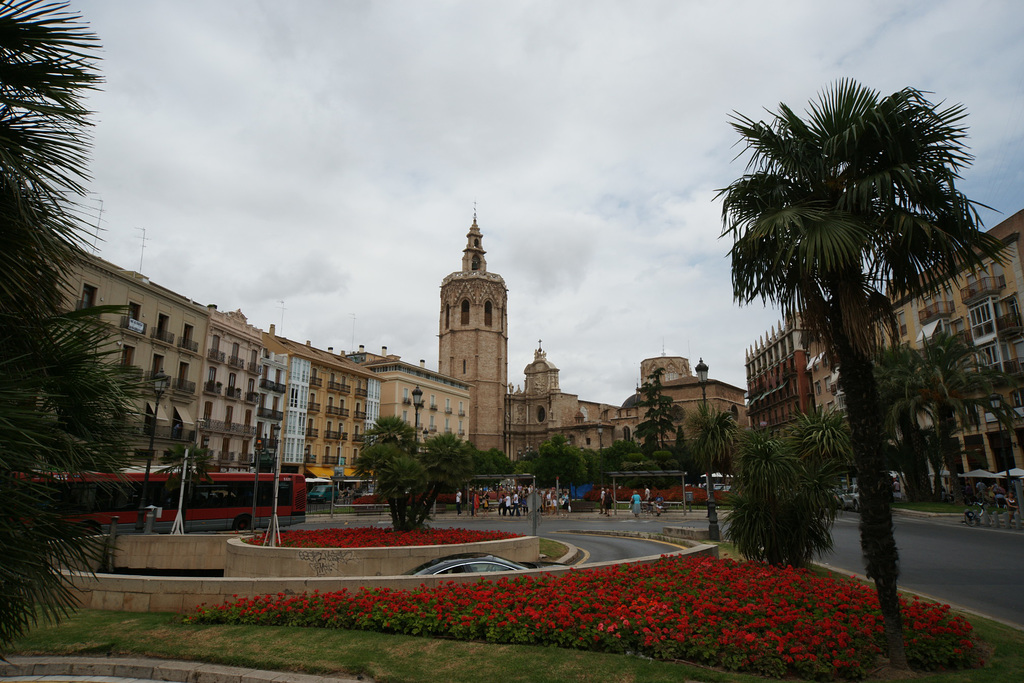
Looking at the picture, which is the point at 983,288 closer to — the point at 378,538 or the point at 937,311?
the point at 937,311

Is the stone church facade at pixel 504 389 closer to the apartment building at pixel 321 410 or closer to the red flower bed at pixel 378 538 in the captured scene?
the apartment building at pixel 321 410

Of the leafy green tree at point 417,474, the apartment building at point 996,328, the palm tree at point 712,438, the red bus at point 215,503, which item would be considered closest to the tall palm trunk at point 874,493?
the leafy green tree at point 417,474

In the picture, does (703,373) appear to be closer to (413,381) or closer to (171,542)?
(171,542)

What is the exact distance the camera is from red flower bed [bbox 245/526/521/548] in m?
13.5

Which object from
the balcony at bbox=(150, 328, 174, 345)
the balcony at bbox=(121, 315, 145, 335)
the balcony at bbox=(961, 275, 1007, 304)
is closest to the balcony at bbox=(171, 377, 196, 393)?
the balcony at bbox=(150, 328, 174, 345)

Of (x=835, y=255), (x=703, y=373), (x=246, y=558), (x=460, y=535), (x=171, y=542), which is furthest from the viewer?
(x=703, y=373)

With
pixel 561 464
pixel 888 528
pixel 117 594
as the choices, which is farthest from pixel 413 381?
pixel 888 528

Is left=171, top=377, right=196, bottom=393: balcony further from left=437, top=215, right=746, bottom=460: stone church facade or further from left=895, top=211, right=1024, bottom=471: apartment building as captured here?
left=437, top=215, right=746, bottom=460: stone church facade

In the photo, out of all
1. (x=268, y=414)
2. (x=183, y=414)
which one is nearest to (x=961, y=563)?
(x=183, y=414)

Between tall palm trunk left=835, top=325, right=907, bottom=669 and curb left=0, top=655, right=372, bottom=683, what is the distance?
5643 mm

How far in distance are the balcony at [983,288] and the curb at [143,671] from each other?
124ft

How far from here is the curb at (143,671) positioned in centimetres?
679

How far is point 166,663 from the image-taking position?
7457mm

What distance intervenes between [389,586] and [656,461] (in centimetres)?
4384
